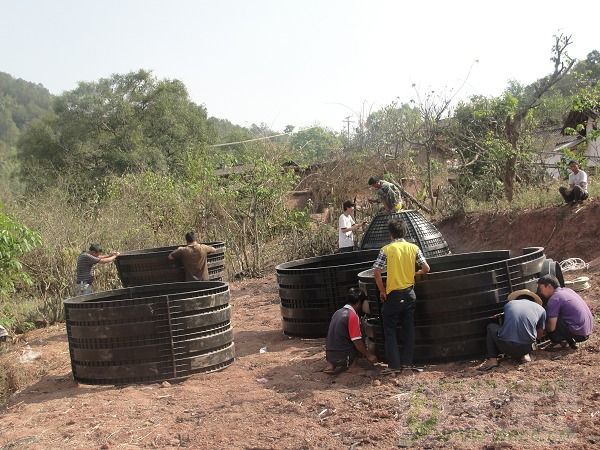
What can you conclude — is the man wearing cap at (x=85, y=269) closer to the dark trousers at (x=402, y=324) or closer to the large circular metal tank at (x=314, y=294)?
the large circular metal tank at (x=314, y=294)

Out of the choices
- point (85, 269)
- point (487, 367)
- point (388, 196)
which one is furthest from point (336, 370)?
point (85, 269)

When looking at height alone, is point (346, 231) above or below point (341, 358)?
above

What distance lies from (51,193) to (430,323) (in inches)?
539

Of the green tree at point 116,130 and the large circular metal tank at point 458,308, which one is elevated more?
the green tree at point 116,130

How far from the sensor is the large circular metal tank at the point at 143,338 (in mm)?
7281

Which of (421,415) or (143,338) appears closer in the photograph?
(421,415)

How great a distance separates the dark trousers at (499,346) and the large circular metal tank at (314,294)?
2.46 m

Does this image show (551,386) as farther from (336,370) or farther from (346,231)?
(346,231)

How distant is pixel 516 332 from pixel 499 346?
0.76 feet

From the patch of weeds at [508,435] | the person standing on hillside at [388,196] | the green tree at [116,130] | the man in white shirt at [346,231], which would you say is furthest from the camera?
the green tree at [116,130]

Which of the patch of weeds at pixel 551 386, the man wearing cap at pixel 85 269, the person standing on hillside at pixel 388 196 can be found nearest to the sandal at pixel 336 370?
the patch of weeds at pixel 551 386

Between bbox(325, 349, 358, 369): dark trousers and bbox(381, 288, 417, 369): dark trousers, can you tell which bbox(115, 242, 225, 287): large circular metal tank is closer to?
bbox(325, 349, 358, 369): dark trousers

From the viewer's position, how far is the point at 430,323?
6.82 m

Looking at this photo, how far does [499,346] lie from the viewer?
6504mm
